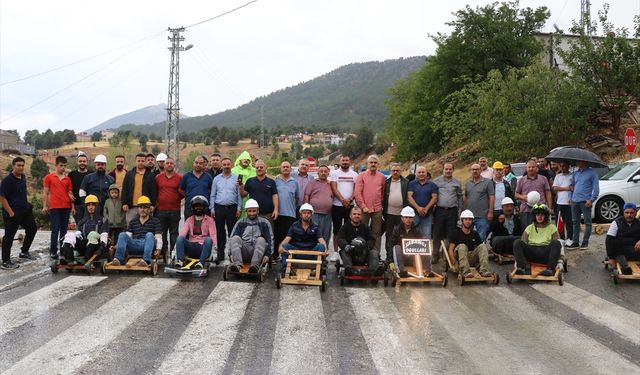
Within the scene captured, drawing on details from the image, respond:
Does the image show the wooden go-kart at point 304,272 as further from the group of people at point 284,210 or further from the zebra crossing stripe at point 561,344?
the zebra crossing stripe at point 561,344

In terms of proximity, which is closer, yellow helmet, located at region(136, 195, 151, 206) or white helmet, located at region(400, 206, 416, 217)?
white helmet, located at region(400, 206, 416, 217)

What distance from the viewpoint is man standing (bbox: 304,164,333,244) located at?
11.2 meters

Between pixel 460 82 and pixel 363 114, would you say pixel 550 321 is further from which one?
pixel 363 114

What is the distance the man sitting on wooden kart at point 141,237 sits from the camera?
10.2m

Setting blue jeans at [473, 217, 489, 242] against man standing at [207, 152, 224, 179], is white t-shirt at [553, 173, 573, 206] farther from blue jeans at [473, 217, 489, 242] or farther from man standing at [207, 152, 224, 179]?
man standing at [207, 152, 224, 179]

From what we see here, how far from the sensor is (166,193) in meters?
11.4

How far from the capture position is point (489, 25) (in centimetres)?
4334

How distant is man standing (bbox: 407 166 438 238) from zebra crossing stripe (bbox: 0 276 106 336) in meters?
5.96

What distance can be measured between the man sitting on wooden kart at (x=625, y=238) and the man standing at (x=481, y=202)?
7.54ft

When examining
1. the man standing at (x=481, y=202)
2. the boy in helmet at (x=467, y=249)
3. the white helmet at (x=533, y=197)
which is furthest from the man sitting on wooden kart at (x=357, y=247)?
the white helmet at (x=533, y=197)

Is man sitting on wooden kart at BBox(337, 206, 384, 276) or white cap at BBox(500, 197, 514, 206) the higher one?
white cap at BBox(500, 197, 514, 206)

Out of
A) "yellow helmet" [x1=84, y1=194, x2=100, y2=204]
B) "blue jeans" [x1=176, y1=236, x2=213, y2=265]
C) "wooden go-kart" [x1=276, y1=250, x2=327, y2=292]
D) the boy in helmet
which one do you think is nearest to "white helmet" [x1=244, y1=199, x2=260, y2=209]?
"blue jeans" [x1=176, y1=236, x2=213, y2=265]

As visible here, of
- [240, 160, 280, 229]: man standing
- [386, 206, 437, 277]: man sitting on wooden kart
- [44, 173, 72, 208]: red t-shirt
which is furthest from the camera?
[44, 173, 72, 208]: red t-shirt

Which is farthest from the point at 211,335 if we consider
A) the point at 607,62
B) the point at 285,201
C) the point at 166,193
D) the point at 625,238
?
the point at 607,62
